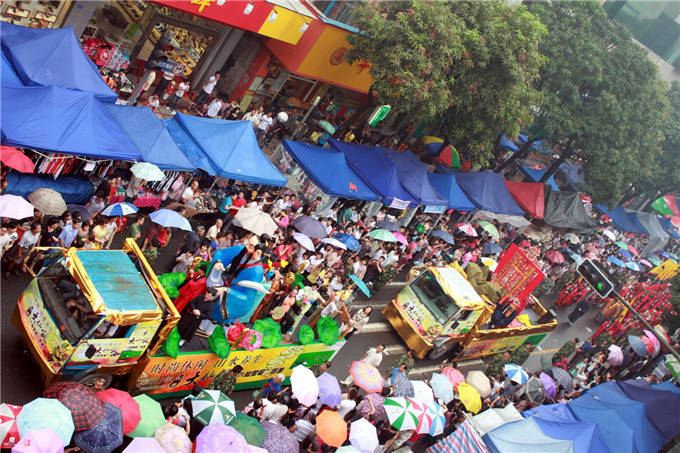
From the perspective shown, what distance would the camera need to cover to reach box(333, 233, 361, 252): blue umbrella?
57.1ft

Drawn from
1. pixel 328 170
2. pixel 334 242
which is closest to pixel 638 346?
pixel 334 242

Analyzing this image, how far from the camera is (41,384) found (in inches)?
373

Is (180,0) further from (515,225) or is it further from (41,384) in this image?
(515,225)

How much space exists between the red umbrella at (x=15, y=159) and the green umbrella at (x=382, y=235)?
10.5m

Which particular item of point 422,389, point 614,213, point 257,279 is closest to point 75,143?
point 257,279

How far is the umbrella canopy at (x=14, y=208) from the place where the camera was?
Result: 33.5ft

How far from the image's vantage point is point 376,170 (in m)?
21.8

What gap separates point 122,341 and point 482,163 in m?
18.3

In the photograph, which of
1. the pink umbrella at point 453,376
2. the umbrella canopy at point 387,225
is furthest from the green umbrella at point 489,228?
the pink umbrella at point 453,376

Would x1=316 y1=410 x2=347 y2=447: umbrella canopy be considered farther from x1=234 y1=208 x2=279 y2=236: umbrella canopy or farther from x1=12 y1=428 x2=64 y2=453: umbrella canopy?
x1=234 y1=208 x2=279 y2=236: umbrella canopy

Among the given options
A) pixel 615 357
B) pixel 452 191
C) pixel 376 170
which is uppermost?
pixel 452 191

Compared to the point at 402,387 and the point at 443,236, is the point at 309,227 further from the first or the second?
the point at 443,236

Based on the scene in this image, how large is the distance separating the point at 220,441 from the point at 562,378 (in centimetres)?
1270

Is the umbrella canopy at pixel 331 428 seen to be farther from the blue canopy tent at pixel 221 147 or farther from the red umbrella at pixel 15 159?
the blue canopy tent at pixel 221 147
